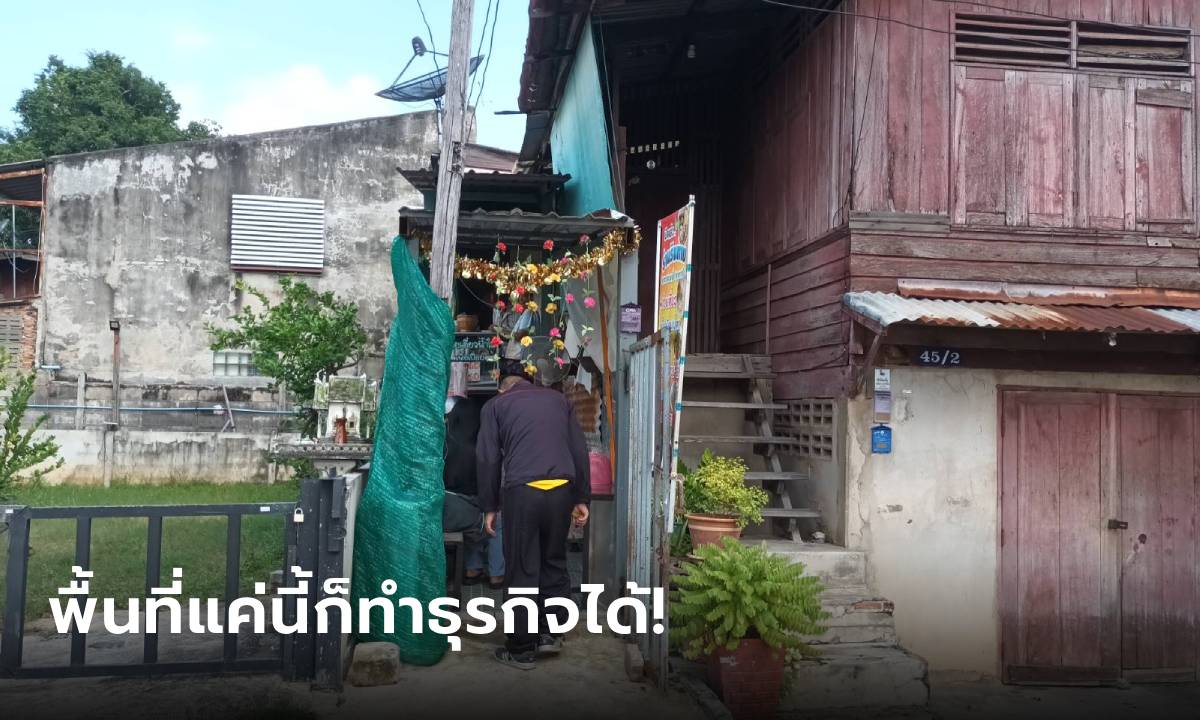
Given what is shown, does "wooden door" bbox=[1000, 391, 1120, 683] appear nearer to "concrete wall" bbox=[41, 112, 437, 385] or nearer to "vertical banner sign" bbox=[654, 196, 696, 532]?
"vertical banner sign" bbox=[654, 196, 696, 532]

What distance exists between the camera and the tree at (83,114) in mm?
25422

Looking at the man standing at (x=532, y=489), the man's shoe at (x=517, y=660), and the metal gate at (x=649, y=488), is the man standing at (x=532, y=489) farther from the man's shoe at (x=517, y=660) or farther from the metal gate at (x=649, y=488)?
the metal gate at (x=649, y=488)

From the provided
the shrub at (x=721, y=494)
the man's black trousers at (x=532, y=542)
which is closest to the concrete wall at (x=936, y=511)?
the shrub at (x=721, y=494)

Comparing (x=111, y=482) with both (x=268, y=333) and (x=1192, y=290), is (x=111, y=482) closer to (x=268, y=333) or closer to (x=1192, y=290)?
(x=268, y=333)

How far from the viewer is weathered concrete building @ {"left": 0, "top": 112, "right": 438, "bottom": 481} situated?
17078 millimetres

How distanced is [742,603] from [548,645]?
132 cm

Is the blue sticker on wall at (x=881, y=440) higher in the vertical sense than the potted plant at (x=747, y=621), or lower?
higher

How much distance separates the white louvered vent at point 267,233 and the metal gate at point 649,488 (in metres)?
12.6

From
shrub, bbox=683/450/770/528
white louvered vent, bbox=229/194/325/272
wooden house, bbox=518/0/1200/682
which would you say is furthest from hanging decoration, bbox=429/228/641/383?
white louvered vent, bbox=229/194/325/272

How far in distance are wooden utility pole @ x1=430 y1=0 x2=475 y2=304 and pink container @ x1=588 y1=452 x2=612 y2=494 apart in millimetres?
2068

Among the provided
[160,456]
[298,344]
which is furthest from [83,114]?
[298,344]

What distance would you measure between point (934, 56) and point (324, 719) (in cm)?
705

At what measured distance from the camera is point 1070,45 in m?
8.33

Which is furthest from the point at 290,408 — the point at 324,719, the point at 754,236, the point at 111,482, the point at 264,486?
the point at 324,719
